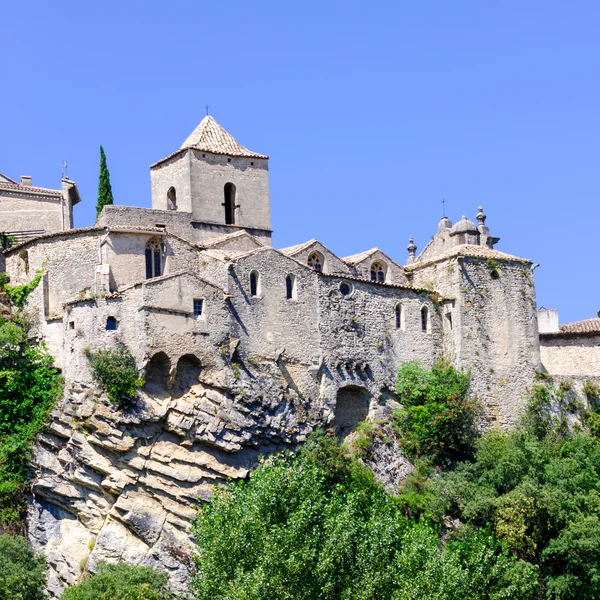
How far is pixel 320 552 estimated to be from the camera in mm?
50562

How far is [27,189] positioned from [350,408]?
66.0ft

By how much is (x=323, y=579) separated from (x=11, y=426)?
15653 mm

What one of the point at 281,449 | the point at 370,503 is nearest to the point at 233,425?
the point at 281,449

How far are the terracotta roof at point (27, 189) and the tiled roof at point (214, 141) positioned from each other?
24.8ft

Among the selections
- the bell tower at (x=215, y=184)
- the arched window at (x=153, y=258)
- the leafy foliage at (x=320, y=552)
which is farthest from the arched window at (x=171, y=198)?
the leafy foliage at (x=320, y=552)

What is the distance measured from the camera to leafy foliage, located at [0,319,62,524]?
57625mm

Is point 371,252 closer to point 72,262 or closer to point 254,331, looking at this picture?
point 254,331

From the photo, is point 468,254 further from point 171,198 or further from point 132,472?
point 132,472

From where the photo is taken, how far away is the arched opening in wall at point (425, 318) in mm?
65938

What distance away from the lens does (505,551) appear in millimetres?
56156

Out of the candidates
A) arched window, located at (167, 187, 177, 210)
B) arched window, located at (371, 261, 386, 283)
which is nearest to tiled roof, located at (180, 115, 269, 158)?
arched window, located at (167, 187, 177, 210)

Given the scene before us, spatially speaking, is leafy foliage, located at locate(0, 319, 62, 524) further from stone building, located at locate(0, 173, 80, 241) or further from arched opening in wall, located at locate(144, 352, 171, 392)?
stone building, located at locate(0, 173, 80, 241)

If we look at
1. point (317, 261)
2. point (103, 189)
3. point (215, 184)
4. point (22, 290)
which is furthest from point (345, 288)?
point (103, 189)

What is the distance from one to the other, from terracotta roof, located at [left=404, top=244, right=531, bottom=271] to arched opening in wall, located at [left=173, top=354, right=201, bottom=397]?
47.7 ft
